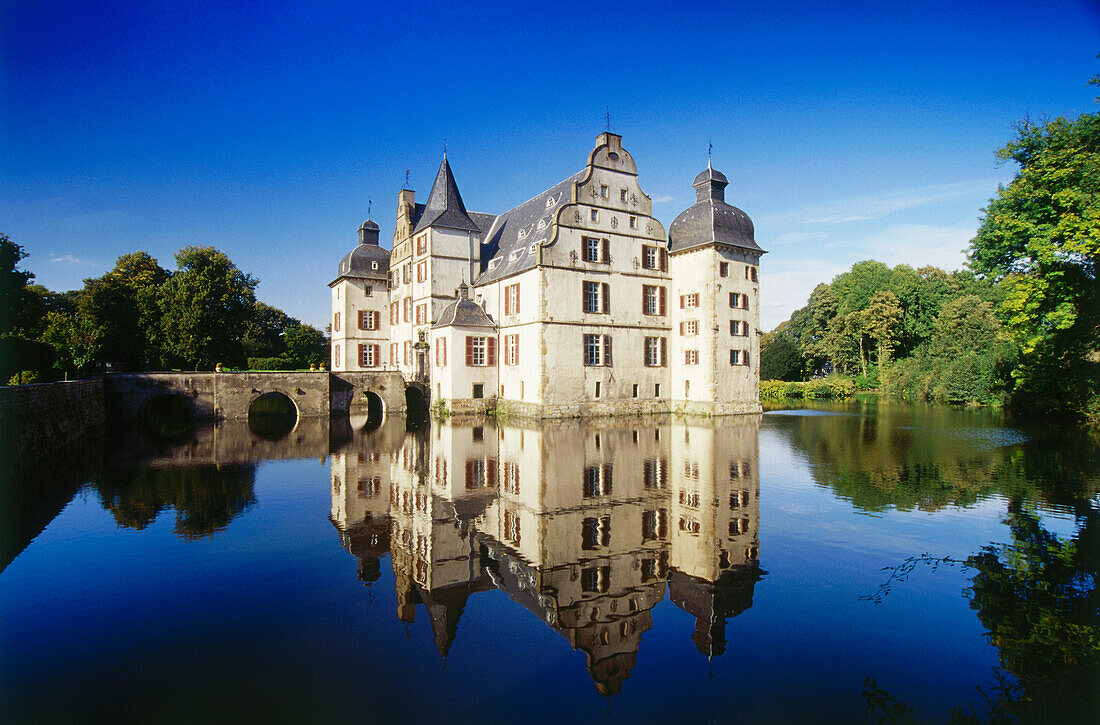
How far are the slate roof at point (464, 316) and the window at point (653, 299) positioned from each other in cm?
870

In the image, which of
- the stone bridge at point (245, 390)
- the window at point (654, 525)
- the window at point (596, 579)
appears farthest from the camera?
the stone bridge at point (245, 390)

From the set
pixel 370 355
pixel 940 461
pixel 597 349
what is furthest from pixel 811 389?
pixel 370 355

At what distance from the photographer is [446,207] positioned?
36.8 metres

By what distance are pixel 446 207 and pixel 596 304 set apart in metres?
11.5

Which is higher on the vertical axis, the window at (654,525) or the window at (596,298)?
the window at (596,298)

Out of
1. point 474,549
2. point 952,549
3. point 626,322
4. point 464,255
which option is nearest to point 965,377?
point 626,322

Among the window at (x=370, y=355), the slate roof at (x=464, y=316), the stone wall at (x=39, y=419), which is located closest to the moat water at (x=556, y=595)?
the stone wall at (x=39, y=419)

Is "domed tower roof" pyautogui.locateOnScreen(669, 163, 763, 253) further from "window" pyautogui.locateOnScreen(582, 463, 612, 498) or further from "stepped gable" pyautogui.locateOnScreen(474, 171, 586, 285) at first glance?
"window" pyautogui.locateOnScreen(582, 463, 612, 498)

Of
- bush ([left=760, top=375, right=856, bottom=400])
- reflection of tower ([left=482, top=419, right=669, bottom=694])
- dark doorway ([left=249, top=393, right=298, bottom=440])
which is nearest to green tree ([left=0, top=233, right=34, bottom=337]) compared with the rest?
dark doorway ([left=249, top=393, right=298, bottom=440])

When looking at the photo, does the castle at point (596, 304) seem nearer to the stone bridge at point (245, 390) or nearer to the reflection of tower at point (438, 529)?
the stone bridge at point (245, 390)

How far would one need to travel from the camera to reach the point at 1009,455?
19.4 m

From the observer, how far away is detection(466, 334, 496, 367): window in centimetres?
3384

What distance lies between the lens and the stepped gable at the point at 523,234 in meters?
32.6

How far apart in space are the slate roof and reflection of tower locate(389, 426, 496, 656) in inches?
490
